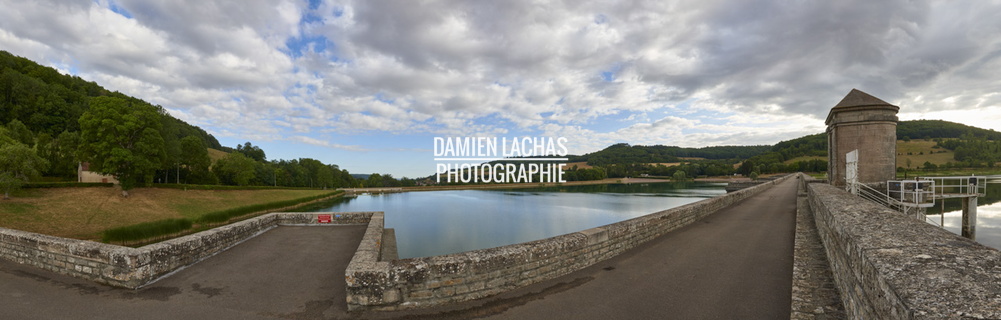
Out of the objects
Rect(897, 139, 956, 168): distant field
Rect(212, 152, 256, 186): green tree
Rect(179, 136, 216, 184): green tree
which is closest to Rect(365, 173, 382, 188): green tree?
Rect(212, 152, 256, 186): green tree

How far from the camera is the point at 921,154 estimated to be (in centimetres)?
6044

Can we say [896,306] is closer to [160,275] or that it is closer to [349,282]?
[349,282]

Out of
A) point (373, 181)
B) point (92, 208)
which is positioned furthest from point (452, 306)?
point (373, 181)

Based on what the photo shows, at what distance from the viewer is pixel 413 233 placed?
70.4 feet

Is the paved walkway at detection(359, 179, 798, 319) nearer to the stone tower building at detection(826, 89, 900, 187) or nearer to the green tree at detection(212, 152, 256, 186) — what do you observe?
the stone tower building at detection(826, 89, 900, 187)

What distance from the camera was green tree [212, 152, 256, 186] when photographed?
49531 millimetres

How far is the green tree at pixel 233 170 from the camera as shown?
4953cm

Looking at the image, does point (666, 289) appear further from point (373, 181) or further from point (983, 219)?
point (373, 181)

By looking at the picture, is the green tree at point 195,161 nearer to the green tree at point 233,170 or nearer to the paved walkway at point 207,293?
the green tree at point 233,170

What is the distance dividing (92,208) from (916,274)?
34766 mm

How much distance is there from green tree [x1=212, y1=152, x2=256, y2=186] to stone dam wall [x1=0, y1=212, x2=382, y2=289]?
51556 millimetres

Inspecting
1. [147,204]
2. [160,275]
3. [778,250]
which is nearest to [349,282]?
[160,275]

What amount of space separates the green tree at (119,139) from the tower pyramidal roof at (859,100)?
4123 centimetres

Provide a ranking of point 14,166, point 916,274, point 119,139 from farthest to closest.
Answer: point 119,139, point 14,166, point 916,274
